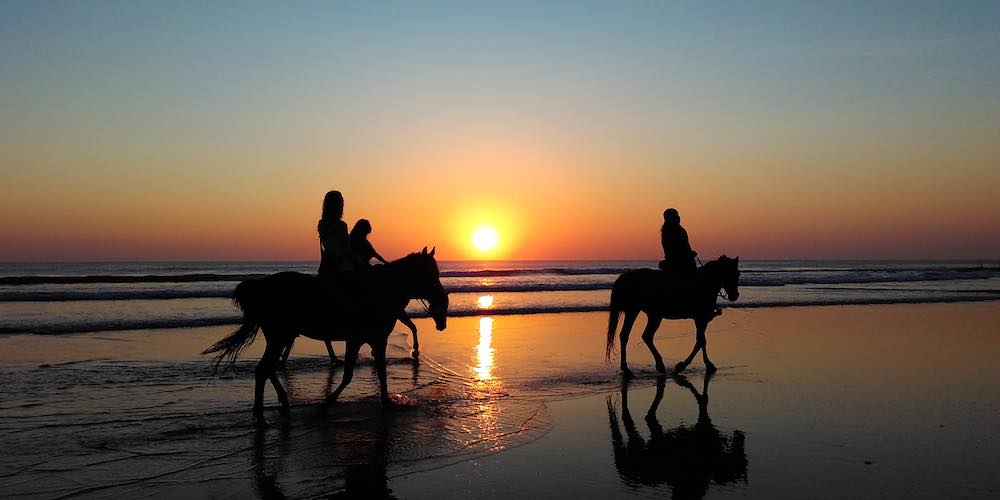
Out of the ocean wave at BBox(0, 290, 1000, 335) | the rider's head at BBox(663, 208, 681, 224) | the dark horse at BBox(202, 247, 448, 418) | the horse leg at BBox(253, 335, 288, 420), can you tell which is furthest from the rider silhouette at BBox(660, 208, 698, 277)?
the ocean wave at BBox(0, 290, 1000, 335)

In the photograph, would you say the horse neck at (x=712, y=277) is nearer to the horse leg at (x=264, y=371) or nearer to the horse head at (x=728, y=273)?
the horse head at (x=728, y=273)

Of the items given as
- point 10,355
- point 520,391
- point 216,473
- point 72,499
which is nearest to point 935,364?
point 520,391

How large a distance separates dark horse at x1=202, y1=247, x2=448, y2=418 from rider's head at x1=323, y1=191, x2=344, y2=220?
0.71m

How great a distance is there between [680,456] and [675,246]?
5.02m

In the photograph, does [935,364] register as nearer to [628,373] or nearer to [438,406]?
[628,373]

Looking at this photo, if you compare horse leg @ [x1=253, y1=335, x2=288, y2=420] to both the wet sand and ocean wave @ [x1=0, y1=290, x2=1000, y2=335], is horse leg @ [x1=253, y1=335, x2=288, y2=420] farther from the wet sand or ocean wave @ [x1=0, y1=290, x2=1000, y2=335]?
ocean wave @ [x1=0, y1=290, x2=1000, y2=335]

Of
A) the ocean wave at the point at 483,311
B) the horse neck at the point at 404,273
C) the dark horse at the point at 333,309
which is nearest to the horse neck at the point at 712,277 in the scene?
the dark horse at the point at 333,309

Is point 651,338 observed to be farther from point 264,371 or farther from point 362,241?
point 264,371

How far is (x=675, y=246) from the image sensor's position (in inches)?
407

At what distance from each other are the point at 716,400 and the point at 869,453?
2406 mm

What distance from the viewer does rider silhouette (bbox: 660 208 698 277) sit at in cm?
1033

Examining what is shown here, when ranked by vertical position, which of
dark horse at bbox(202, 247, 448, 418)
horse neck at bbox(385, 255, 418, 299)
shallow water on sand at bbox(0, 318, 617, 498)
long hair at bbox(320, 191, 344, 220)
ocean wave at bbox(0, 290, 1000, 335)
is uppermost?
long hair at bbox(320, 191, 344, 220)

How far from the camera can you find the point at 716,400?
26.5 feet

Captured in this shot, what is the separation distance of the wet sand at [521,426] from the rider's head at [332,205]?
2.04 metres
